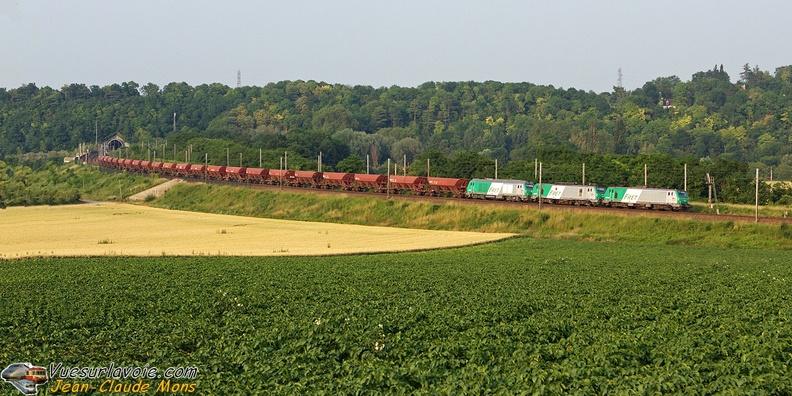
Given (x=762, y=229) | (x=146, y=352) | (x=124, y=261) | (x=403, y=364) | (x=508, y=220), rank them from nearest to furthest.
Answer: (x=403, y=364) < (x=146, y=352) < (x=124, y=261) < (x=762, y=229) < (x=508, y=220)

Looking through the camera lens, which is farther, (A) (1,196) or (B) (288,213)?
(A) (1,196)

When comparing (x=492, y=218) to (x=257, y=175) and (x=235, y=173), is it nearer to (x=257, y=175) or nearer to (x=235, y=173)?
(x=257, y=175)

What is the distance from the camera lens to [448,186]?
9788 centimetres

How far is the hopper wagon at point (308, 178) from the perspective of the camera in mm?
114125

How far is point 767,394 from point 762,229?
50245mm

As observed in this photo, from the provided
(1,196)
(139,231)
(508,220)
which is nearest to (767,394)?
(508,220)

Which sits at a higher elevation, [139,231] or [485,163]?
[485,163]

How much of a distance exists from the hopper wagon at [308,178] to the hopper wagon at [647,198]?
42329mm

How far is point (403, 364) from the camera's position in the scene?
20781mm

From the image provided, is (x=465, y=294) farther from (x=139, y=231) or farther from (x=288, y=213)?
(x=288, y=213)

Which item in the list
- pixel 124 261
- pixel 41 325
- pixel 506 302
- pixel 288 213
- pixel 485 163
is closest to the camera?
pixel 41 325

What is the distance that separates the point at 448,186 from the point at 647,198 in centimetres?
2471

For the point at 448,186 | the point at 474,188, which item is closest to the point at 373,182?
the point at 448,186

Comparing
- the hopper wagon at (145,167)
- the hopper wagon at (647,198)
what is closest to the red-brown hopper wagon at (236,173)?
the hopper wagon at (145,167)
